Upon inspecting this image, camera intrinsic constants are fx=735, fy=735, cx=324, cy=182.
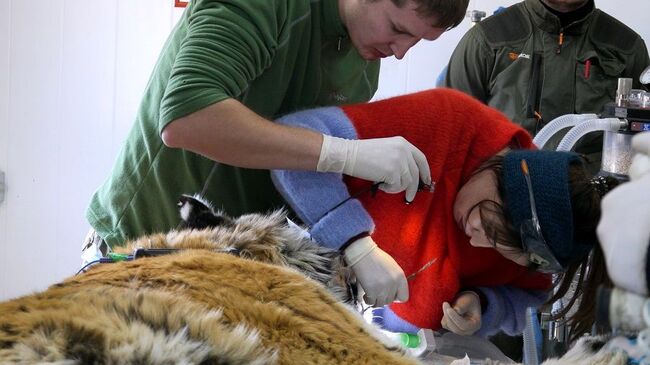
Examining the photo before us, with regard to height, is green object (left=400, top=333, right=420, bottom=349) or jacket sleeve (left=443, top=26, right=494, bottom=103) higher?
jacket sleeve (left=443, top=26, right=494, bottom=103)

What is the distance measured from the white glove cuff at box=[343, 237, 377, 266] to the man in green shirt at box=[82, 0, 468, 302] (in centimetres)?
2

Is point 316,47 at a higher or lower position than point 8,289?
higher

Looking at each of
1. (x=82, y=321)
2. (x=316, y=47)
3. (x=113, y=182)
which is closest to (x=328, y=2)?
(x=316, y=47)

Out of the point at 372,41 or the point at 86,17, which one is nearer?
the point at 372,41

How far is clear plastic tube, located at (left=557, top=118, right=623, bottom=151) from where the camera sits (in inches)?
75.5

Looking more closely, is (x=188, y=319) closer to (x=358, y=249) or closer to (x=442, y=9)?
(x=358, y=249)

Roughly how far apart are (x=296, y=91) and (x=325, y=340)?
787mm

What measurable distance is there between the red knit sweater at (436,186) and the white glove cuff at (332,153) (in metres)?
0.11

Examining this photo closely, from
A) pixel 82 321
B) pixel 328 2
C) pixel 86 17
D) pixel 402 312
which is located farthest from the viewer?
pixel 86 17

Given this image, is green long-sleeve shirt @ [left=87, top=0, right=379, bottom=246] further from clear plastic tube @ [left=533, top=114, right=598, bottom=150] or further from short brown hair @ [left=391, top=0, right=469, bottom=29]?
clear plastic tube @ [left=533, top=114, right=598, bottom=150]

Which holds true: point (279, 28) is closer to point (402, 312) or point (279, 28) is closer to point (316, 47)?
point (316, 47)

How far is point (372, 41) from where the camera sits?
144 centimetres

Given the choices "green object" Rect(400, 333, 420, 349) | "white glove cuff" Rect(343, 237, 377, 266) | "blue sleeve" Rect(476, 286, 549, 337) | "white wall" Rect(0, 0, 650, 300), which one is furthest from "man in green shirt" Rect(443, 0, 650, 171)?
"white glove cuff" Rect(343, 237, 377, 266)

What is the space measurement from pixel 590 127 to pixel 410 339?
903mm
